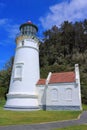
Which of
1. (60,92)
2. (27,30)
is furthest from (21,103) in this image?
(27,30)

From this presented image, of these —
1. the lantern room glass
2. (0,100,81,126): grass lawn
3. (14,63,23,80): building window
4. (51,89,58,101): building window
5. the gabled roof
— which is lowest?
(0,100,81,126): grass lawn

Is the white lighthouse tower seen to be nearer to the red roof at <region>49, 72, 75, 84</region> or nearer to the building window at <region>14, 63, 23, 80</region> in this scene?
the building window at <region>14, 63, 23, 80</region>

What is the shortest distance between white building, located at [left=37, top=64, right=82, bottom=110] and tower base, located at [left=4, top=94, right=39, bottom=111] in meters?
1.81

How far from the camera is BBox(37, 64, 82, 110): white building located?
78.9 ft

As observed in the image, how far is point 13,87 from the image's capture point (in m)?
25.4

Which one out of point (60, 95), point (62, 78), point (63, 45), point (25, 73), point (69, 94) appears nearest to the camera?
point (69, 94)

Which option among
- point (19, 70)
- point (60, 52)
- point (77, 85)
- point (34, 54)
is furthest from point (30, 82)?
point (60, 52)

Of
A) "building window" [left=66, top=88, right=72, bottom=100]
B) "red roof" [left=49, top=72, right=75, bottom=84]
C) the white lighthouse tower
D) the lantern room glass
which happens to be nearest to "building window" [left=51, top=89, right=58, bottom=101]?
"red roof" [left=49, top=72, right=75, bottom=84]

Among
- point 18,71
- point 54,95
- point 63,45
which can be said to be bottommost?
point 54,95

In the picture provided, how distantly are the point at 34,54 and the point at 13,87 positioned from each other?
236 inches

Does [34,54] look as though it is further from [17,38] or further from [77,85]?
[77,85]

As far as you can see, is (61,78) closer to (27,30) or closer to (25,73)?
(25,73)

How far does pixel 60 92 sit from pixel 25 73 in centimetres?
579

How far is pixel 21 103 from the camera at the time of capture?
79.5ft
